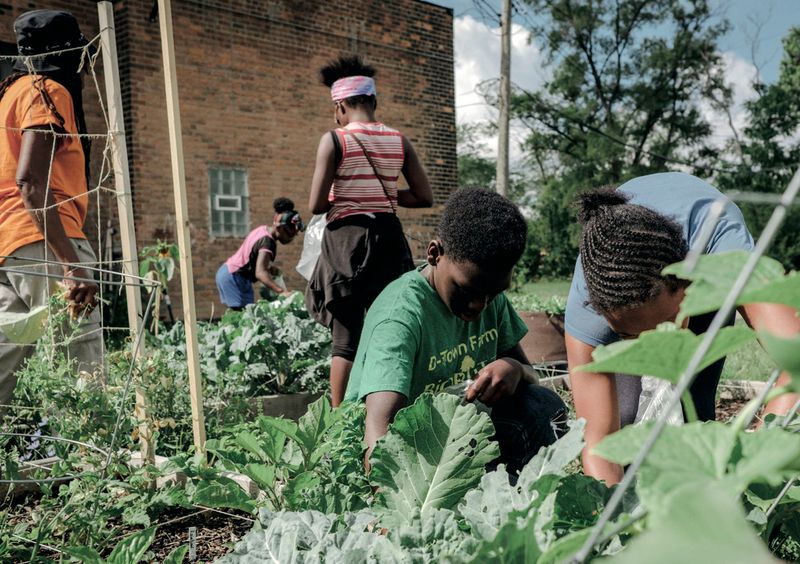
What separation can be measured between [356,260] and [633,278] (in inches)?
75.9

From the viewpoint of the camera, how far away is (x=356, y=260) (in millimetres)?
3574

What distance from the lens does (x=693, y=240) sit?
2.20 meters

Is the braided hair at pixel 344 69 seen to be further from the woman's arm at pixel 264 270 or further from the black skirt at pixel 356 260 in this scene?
the woman's arm at pixel 264 270

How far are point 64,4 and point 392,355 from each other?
10.3m

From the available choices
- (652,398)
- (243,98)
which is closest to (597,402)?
(652,398)

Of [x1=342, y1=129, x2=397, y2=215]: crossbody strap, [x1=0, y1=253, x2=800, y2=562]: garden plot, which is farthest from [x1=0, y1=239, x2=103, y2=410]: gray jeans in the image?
[x1=342, y1=129, x2=397, y2=215]: crossbody strap

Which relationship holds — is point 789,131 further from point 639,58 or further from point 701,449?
point 701,449

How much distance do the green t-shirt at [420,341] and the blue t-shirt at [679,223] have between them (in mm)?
355

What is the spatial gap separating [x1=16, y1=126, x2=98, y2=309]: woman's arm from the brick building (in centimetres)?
781

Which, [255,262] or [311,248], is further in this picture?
[255,262]

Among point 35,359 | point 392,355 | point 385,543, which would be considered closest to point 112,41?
point 35,359

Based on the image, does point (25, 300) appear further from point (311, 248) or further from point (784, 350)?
point (784, 350)

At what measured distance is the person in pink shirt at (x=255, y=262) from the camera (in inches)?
268

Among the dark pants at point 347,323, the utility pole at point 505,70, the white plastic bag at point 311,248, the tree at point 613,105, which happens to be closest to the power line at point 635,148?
the tree at point 613,105
